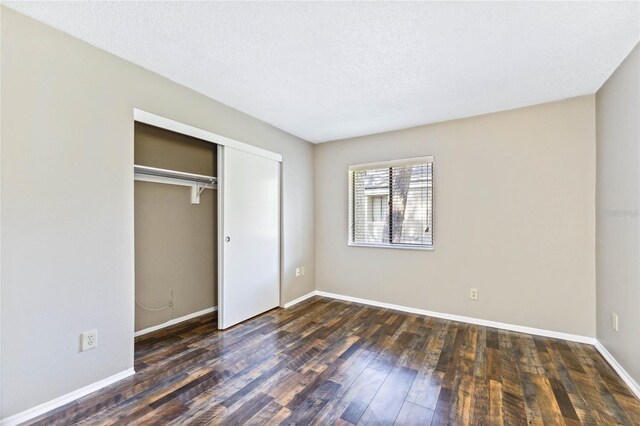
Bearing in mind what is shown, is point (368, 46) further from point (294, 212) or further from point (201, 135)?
point (294, 212)

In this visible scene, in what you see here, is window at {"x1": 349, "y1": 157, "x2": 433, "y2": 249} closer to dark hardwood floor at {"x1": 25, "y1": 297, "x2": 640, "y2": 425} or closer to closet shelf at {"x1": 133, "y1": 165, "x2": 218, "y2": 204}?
dark hardwood floor at {"x1": 25, "y1": 297, "x2": 640, "y2": 425}

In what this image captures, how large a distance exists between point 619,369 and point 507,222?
1405mm

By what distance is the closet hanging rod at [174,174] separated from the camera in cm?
249

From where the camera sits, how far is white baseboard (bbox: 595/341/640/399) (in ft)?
6.12

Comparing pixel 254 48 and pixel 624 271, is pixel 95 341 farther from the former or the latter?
pixel 624 271

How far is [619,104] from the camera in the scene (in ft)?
7.02

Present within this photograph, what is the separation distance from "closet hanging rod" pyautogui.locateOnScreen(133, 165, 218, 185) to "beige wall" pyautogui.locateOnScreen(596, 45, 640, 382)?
3601 mm

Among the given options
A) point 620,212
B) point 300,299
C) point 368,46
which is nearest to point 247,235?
point 300,299

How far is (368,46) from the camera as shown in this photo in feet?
6.22

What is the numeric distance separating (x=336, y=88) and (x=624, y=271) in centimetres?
267

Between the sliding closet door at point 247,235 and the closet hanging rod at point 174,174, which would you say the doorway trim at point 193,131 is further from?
the closet hanging rod at point 174,174

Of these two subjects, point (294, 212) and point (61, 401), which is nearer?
point (61, 401)

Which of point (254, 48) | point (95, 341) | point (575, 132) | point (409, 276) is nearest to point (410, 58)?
point (254, 48)

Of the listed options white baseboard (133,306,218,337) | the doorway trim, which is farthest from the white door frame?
white baseboard (133,306,218,337)
